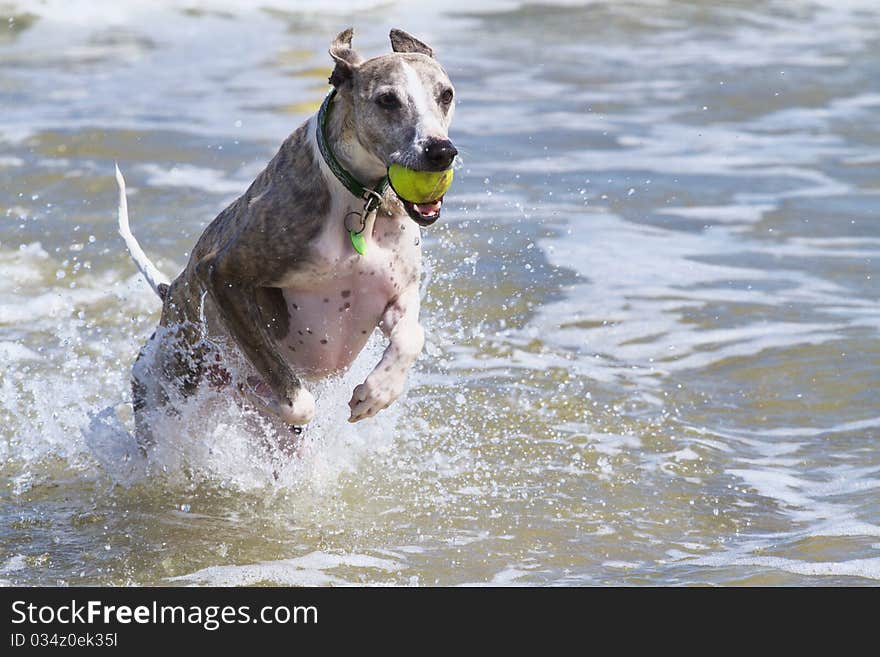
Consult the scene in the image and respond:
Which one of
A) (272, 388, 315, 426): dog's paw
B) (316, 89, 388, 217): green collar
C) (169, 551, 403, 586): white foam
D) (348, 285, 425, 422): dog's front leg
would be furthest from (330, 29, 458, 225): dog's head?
(169, 551, 403, 586): white foam

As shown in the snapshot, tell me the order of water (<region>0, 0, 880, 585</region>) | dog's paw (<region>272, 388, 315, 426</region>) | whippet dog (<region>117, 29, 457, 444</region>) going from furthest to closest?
water (<region>0, 0, 880, 585</region>) < dog's paw (<region>272, 388, 315, 426</region>) < whippet dog (<region>117, 29, 457, 444</region>)

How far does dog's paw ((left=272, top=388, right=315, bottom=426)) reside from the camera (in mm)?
4836

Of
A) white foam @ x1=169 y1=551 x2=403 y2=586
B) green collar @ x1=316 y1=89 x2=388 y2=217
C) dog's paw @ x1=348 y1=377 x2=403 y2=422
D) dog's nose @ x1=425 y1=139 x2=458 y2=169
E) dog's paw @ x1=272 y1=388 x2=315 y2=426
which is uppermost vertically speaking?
dog's nose @ x1=425 y1=139 x2=458 y2=169

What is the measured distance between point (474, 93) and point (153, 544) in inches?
330

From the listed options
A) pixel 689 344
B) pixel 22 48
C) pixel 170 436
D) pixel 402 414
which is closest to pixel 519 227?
pixel 689 344

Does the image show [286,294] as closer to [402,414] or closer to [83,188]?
[402,414]

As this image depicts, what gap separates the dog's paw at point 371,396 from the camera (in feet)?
15.4

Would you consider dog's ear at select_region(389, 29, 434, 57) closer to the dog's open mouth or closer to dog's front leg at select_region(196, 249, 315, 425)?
the dog's open mouth

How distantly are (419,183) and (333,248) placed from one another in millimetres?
595

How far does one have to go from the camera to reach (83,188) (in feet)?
31.1

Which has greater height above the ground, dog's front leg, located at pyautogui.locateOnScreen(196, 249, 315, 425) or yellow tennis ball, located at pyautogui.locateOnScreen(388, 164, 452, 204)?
yellow tennis ball, located at pyautogui.locateOnScreen(388, 164, 452, 204)

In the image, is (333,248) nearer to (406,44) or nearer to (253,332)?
(253,332)

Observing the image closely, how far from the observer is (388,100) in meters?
4.31

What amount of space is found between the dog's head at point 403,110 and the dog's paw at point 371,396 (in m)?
0.68
